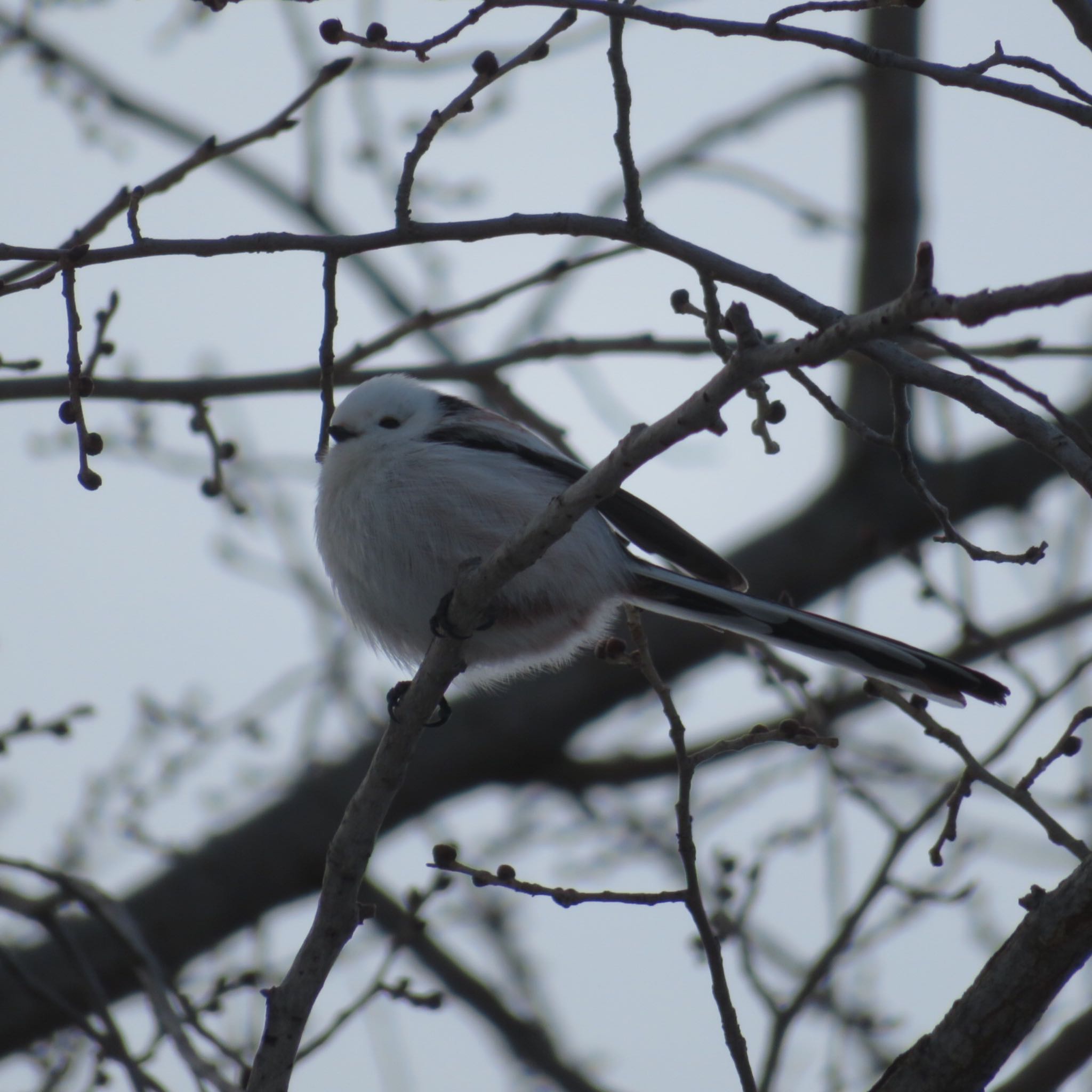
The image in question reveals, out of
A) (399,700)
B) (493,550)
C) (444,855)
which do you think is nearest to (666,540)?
(493,550)

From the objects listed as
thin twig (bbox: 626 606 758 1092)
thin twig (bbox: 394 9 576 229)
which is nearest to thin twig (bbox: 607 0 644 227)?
thin twig (bbox: 394 9 576 229)

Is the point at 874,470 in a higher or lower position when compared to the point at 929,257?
higher

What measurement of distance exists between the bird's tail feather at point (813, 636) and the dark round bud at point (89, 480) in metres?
1.59

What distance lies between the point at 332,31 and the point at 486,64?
0.96 ft

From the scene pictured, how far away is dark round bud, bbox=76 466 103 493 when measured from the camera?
92.3 inches

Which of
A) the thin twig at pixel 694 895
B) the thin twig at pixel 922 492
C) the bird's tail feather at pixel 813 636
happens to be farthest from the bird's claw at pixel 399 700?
the thin twig at pixel 922 492

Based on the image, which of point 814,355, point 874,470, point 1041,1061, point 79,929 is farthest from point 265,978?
point 874,470

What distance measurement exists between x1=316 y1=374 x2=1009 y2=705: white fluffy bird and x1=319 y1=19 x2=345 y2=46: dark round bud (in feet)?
4.27

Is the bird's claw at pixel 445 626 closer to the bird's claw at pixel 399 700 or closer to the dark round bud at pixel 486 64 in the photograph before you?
the bird's claw at pixel 399 700

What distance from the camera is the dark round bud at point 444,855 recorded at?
8.30 ft

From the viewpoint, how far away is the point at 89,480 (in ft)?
7.73

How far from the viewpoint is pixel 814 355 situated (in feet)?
6.17

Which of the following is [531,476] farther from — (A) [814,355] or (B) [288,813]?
(B) [288,813]

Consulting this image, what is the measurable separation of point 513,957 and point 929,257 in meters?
5.53
